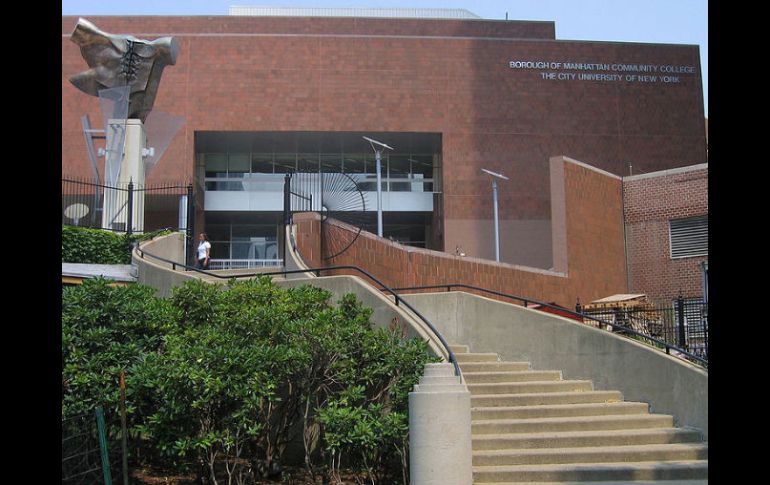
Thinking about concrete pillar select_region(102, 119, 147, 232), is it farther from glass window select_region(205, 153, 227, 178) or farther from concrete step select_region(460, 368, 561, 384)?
glass window select_region(205, 153, 227, 178)

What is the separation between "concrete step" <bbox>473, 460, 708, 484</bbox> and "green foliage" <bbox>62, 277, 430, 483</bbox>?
105 cm

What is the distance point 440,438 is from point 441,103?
100.0 ft

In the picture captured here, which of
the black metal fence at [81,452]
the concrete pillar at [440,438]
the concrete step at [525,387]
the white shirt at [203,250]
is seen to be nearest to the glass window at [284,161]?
the white shirt at [203,250]

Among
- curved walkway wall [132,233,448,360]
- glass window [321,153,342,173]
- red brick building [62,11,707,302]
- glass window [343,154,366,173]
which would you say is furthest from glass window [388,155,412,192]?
curved walkway wall [132,233,448,360]

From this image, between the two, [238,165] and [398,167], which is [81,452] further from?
[398,167]

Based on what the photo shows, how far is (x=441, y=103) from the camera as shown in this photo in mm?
38656

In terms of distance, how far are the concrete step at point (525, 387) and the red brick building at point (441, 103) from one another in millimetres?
25103

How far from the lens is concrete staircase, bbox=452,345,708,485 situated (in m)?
10.2

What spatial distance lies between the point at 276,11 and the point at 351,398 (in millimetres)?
39610

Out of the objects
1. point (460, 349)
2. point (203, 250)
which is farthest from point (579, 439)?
point (203, 250)

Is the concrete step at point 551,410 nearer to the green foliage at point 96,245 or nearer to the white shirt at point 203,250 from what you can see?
the white shirt at point 203,250

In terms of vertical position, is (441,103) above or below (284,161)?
above
